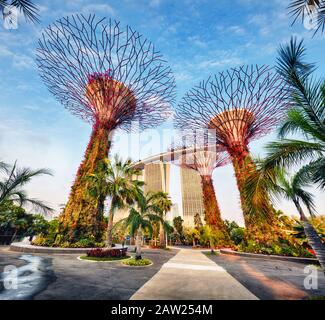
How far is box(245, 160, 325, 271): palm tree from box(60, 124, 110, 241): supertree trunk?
13.4 m

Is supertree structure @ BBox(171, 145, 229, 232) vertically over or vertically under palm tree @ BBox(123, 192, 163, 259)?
over

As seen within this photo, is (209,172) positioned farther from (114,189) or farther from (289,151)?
(289,151)

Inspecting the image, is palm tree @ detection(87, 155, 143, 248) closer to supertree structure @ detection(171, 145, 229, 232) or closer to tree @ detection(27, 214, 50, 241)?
tree @ detection(27, 214, 50, 241)

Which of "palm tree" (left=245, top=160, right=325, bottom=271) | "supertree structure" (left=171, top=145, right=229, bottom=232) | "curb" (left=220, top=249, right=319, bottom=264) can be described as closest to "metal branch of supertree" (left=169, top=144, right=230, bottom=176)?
"supertree structure" (left=171, top=145, right=229, bottom=232)

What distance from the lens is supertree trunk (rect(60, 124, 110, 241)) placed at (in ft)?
50.0

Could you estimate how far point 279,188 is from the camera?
17.6 ft

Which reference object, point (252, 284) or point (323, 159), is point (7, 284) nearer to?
point (252, 284)

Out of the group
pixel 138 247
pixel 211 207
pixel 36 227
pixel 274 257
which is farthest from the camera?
pixel 211 207

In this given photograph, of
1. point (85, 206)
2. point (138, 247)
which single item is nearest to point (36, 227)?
point (85, 206)

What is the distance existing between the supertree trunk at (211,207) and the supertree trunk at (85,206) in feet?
53.7

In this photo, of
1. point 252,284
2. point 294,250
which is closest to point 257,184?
point 252,284

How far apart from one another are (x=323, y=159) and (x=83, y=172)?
1680 cm

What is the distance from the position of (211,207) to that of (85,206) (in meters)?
18.4
